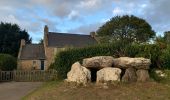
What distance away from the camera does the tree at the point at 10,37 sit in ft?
240

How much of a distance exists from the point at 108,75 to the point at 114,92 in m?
2.49

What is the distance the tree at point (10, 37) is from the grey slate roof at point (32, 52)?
7.18 meters

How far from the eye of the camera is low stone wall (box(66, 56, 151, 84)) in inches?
725

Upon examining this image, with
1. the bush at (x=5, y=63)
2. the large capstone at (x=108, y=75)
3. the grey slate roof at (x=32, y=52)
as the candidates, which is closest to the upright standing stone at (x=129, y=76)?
the large capstone at (x=108, y=75)

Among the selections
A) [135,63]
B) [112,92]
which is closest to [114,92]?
[112,92]

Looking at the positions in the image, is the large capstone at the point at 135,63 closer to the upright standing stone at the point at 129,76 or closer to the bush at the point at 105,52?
the upright standing stone at the point at 129,76

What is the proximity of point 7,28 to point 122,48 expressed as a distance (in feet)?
189

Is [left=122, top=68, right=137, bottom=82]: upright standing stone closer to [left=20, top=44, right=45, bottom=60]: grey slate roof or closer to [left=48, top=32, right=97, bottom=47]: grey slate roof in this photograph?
[left=48, top=32, right=97, bottom=47]: grey slate roof

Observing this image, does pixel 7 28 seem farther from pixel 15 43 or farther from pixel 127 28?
pixel 127 28

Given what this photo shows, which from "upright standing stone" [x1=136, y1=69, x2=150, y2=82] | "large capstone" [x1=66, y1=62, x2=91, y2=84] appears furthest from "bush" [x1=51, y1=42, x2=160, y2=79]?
"large capstone" [x1=66, y1=62, x2=91, y2=84]

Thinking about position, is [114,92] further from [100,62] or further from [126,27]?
[126,27]

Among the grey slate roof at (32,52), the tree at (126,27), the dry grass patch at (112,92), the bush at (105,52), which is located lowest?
the dry grass patch at (112,92)

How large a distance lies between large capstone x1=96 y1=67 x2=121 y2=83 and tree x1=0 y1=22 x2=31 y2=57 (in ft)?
184

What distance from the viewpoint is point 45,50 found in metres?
64.3
